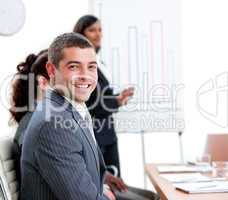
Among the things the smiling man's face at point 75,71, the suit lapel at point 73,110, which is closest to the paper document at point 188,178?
the suit lapel at point 73,110

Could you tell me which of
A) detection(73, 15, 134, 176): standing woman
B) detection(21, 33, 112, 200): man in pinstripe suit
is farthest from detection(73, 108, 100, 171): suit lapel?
detection(73, 15, 134, 176): standing woman

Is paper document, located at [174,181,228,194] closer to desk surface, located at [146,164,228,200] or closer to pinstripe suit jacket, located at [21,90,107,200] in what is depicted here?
desk surface, located at [146,164,228,200]

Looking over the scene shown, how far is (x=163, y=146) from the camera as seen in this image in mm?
3920

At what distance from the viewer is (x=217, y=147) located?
11.0 feet

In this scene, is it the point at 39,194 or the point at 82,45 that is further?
the point at 82,45

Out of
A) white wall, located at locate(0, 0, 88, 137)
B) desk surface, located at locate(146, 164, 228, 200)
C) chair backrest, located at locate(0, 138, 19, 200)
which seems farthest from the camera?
white wall, located at locate(0, 0, 88, 137)

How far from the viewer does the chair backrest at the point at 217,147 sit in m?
3.31

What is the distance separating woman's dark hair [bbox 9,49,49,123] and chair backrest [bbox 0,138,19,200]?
40 centimetres

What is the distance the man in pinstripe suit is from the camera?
4.40 feet

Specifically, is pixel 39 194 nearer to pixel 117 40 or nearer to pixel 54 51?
pixel 54 51

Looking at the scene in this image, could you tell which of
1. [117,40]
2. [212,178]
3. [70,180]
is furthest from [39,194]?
[117,40]

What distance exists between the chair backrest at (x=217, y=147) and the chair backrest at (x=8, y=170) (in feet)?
6.79

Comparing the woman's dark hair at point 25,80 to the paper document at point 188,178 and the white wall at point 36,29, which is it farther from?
the white wall at point 36,29

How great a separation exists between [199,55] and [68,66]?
2580 millimetres
